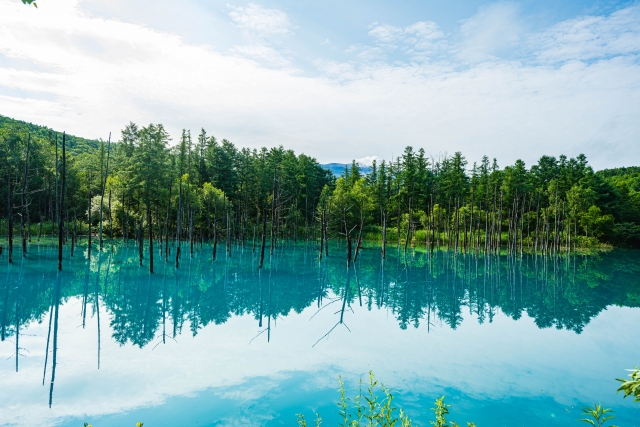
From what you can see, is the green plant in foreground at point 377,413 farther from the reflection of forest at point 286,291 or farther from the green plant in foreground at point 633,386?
the reflection of forest at point 286,291

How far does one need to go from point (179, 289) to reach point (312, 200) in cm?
4737

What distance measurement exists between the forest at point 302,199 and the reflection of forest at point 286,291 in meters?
9.64

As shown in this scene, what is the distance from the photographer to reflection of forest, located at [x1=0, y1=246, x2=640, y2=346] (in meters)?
15.8

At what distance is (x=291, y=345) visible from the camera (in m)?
12.9

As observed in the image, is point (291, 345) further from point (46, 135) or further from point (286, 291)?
point (46, 135)

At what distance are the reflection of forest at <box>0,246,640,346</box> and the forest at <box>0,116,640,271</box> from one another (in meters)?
9.64

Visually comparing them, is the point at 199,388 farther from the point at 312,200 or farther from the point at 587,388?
the point at 312,200

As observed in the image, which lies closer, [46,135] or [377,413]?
[377,413]

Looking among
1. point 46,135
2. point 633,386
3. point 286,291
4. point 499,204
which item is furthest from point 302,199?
point 633,386

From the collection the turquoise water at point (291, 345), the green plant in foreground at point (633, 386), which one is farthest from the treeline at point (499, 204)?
the green plant in foreground at point (633, 386)

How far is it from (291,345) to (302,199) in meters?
54.4

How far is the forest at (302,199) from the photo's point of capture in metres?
40.8

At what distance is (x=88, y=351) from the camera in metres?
11.4

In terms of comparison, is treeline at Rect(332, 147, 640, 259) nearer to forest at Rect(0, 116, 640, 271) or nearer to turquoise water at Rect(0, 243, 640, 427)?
forest at Rect(0, 116, 640, 271)
